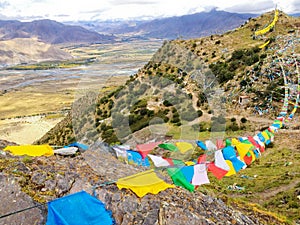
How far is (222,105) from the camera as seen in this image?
27438 millimetres

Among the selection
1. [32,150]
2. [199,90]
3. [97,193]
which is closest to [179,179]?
[97,193]

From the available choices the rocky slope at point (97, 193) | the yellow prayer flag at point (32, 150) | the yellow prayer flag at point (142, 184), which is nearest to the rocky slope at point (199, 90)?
the yellow prayer flag at point (32, 150)

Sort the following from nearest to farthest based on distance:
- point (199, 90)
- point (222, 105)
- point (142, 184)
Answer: point (142, 184) → point (199, 90) → point (222, 105)

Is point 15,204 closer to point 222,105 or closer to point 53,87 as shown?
point 222,105

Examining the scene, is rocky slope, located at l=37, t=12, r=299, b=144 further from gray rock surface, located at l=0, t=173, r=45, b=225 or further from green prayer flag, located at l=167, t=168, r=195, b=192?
gray rock surface, located at l=0, t=173, r=45, b=225

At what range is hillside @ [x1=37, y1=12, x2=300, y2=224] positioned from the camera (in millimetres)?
10031

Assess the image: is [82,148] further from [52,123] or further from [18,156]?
[52,123]

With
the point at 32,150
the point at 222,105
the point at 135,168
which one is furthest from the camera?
the point at 222,105

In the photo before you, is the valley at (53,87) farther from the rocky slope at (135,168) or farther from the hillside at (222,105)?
the rocky slope at (135,168)

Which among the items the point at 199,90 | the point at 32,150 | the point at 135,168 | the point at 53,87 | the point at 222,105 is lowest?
the point at 53,87

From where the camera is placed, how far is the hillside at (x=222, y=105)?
1003 cm

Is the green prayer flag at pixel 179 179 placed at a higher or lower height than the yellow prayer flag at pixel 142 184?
lower

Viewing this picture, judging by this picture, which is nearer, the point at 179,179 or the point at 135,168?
the point at 179,179

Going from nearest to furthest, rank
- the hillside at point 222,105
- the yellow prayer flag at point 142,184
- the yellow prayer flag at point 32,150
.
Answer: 1. the yellow prayer flag at point 142,184
2. the yellow prayer flag at point 32,150
3. the hillside at point 222,105
